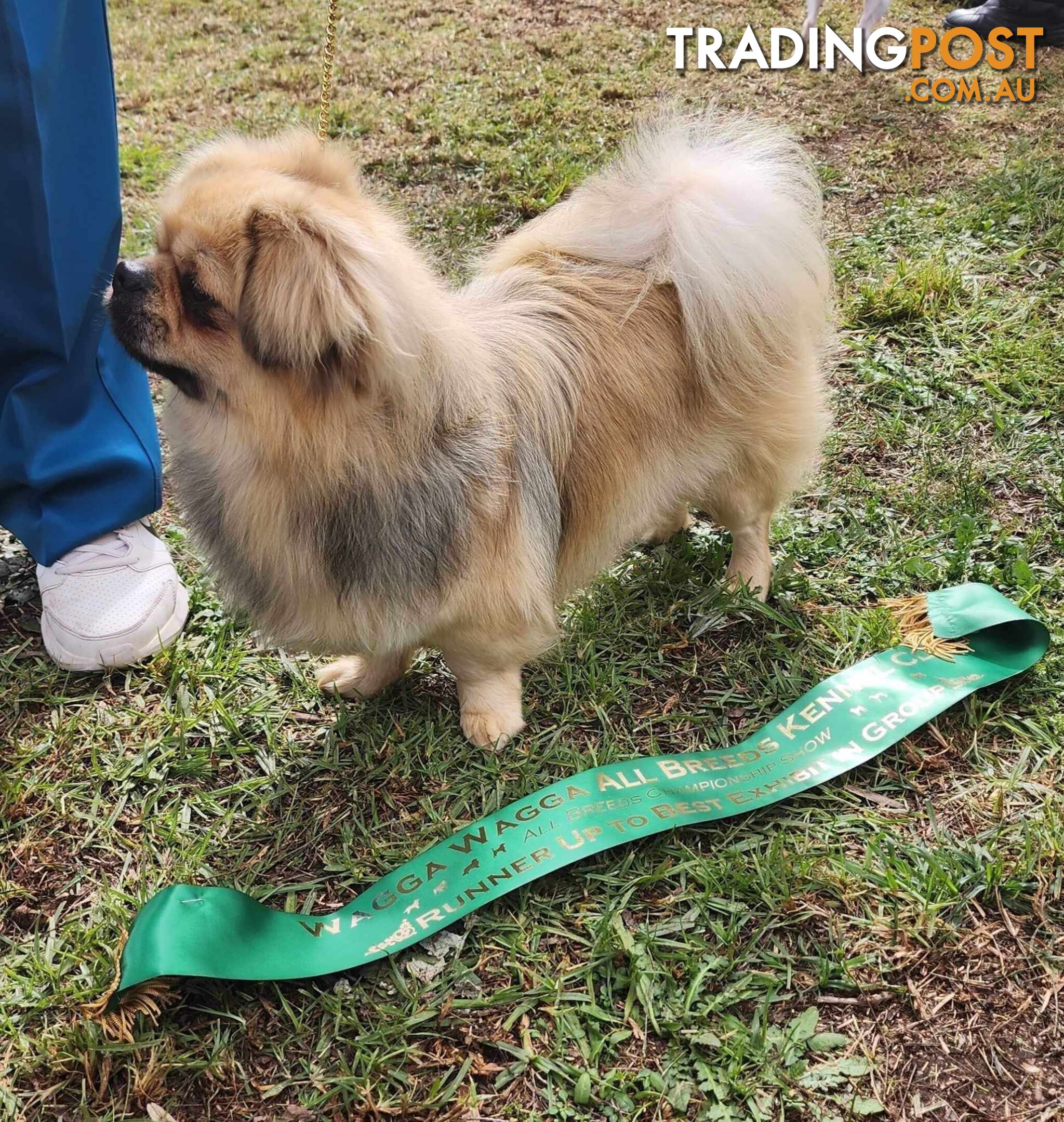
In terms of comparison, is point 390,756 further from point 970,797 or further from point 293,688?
point 970,797

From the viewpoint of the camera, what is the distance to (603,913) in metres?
1.84

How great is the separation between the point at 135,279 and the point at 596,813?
4.29ft

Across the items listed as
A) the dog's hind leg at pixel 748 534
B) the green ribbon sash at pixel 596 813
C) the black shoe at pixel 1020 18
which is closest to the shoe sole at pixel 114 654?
the green ribbon sash at pixel 596 813

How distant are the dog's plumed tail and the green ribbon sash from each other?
2.47 feet

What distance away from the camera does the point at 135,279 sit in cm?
155

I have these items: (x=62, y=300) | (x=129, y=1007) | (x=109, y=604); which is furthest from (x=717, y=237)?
(x=129, y=1007)

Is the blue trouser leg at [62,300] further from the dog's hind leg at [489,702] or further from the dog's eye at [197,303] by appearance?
the dog's hind leg at [489,702]

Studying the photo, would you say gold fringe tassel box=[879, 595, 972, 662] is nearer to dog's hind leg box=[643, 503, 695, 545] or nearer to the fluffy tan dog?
the fluffy tan dog

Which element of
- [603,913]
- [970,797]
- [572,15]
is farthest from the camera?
[572,15]

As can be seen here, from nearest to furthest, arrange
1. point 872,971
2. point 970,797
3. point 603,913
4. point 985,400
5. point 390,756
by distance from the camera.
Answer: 1. point 872,971
2. point 603,913
3. point 970,797
4. point 390,756
5. point 985,400

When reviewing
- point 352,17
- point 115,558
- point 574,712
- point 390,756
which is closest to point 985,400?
point 574,712

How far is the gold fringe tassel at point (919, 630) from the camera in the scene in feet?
7.35

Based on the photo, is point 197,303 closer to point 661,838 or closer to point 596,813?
point 596,813

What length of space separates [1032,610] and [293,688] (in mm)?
1851
